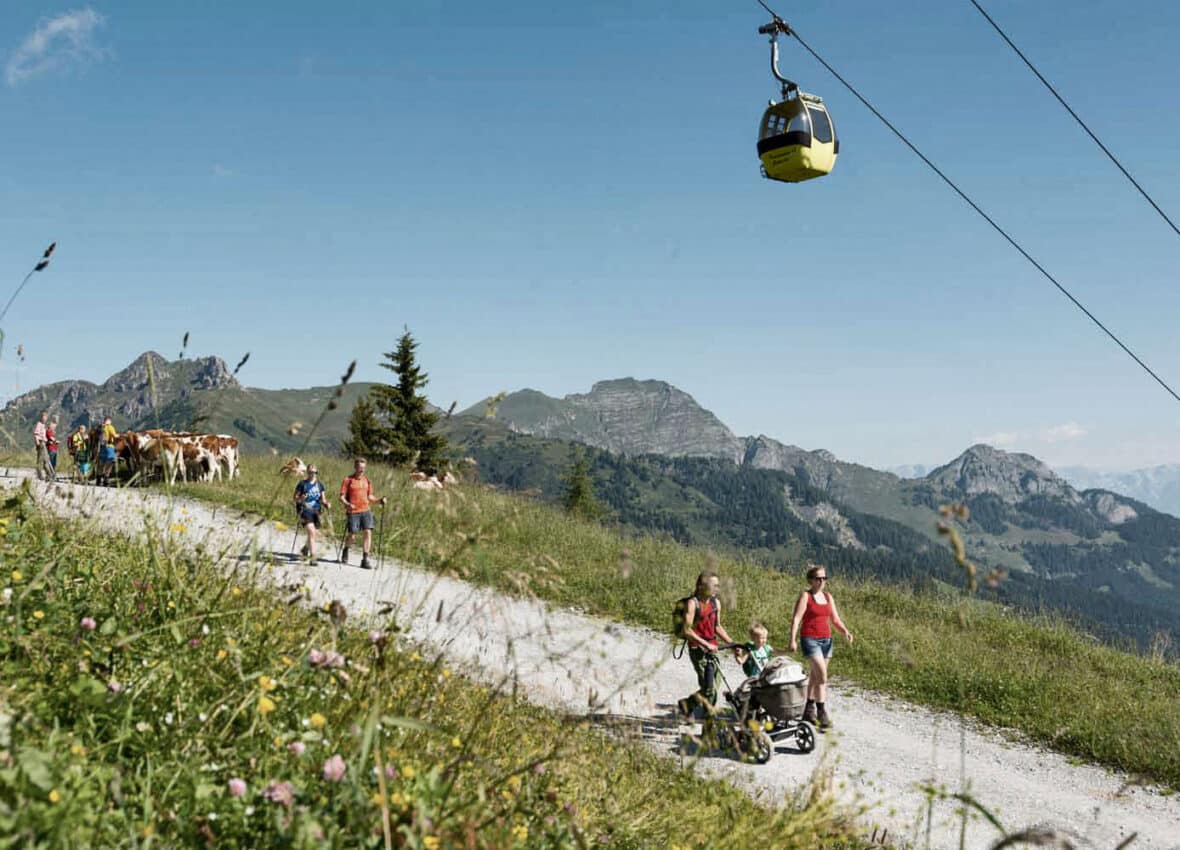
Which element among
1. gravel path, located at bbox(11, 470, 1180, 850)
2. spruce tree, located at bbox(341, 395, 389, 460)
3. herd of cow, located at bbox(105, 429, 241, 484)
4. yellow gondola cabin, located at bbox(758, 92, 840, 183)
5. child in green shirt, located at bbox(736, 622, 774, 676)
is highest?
yellow gondola cabin, located at bbox(758, 92, 840, 183)

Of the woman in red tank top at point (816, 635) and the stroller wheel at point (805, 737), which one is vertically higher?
the woman in red tank top at point (816, 635)

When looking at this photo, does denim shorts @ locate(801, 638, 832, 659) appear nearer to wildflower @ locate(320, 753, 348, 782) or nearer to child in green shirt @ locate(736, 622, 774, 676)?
child in green shirt @ locate(736, 622, 774, 676)

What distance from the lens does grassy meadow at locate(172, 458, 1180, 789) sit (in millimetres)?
5343

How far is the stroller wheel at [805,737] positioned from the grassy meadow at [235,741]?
4.43 meters

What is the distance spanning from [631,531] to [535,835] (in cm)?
2006

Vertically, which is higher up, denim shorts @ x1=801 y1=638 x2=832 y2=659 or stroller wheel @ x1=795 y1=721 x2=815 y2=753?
denim shorts @ x1=801 y1=638 x2=832 y2=659

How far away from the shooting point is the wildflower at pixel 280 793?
2.49 meters

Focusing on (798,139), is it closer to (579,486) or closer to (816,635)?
(816,635)

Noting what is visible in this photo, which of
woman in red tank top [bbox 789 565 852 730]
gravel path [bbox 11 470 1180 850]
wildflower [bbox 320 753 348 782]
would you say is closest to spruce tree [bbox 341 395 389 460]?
gravel path [bbox 11 470 1180 850]

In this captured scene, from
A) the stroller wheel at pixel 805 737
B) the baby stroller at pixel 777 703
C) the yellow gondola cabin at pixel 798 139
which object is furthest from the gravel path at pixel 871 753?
the yellow gondola cabin at pixel 798 139

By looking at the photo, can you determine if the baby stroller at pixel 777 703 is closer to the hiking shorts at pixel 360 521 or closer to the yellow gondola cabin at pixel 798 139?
the yellow gondola cabin at pixel 798 139

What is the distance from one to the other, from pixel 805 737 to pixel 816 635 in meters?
1.40

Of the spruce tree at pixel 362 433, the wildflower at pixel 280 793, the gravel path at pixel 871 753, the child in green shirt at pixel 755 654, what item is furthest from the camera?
the spruce tree at pixel 362 433

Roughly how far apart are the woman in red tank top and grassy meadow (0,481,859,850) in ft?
17.4
